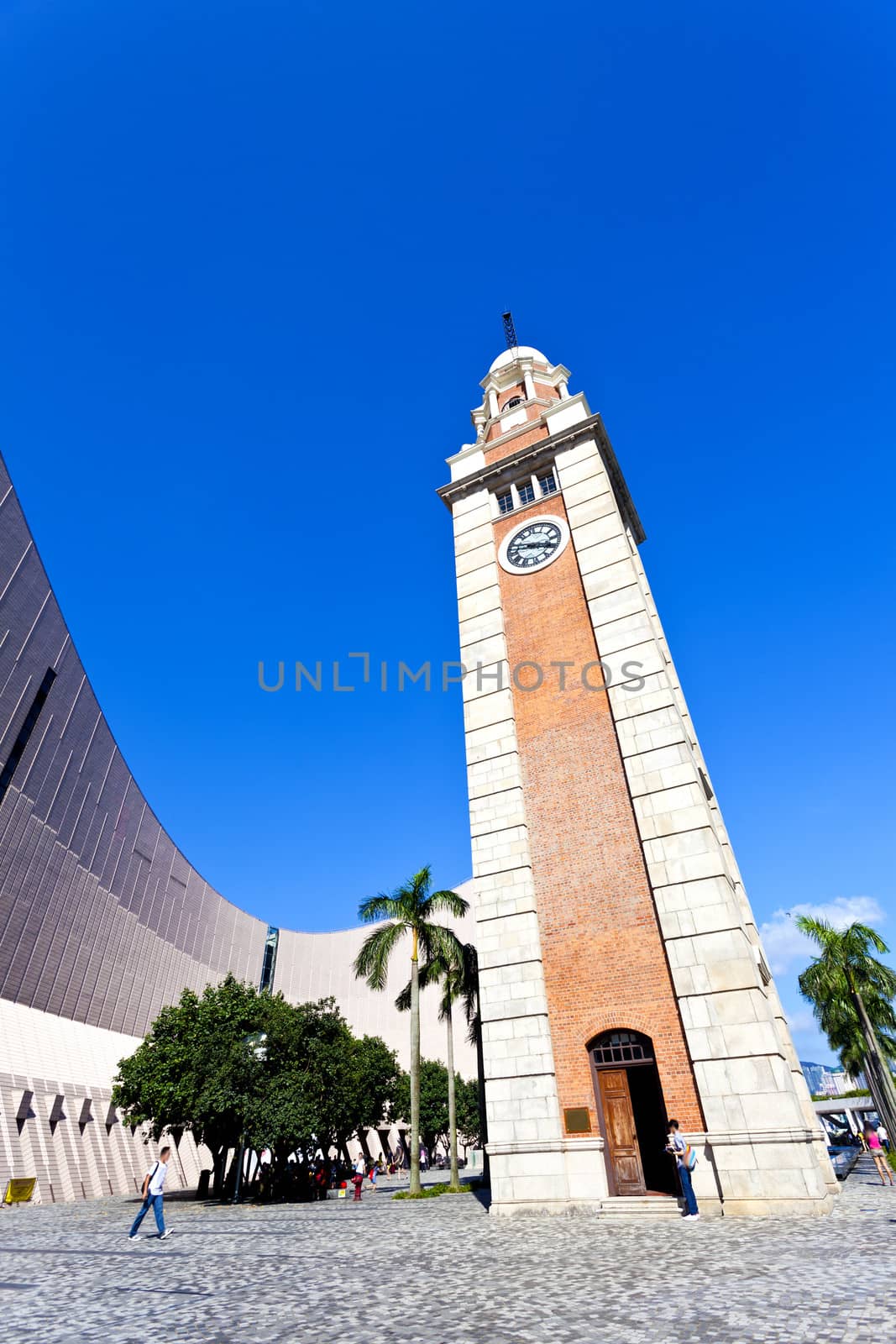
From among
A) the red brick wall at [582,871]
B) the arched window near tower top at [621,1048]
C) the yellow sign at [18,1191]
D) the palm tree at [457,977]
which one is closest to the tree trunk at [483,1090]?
the palm tree at [457,977]

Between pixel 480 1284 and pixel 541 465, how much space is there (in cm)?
2039

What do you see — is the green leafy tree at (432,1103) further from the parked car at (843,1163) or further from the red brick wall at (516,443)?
the red brick wall at (516,443)

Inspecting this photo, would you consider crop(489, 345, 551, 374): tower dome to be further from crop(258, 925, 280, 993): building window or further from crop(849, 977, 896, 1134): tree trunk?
crop(258, 925, 280, 993): building window

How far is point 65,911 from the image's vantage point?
134ft

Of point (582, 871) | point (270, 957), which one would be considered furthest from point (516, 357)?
point (270, 957)

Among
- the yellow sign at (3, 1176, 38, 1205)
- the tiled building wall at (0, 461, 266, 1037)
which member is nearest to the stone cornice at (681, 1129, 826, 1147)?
the yellow sign at (3, 1176, 38, 1205)

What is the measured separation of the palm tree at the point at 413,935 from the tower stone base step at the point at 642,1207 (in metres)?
11.1

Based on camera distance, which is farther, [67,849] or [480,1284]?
[67,849]

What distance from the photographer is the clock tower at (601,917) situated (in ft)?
43.4

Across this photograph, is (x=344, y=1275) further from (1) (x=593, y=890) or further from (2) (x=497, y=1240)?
(1) (x=593, y=890)

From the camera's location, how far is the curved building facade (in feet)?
107

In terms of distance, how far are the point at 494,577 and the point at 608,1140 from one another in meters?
14.4

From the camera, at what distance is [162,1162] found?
13.7 metres

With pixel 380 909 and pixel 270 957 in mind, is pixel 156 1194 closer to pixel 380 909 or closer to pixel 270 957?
pixel 380 909
